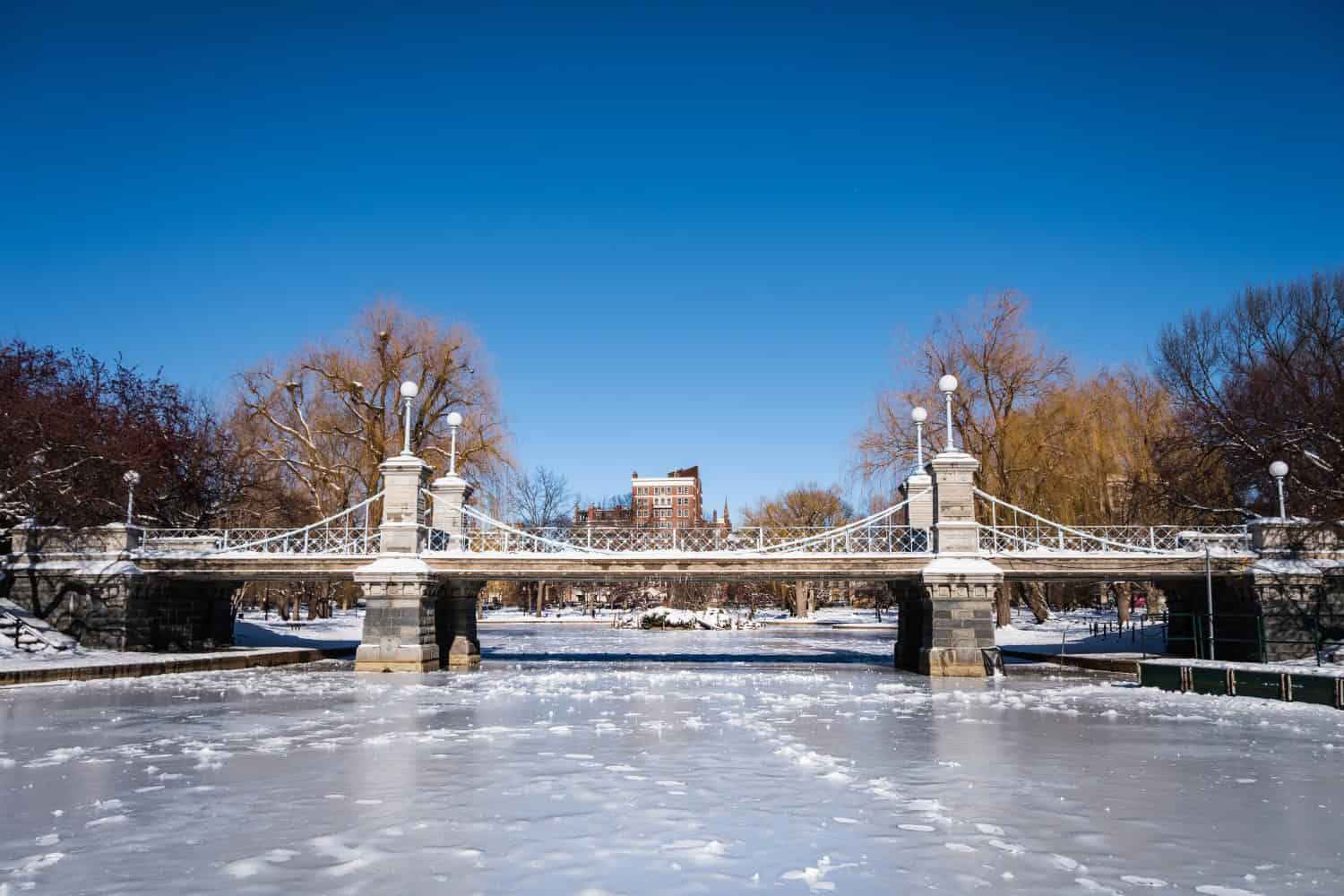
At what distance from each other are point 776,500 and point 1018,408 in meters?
44.3

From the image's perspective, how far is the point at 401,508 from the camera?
23.7 meters

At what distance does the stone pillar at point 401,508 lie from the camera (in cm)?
2352

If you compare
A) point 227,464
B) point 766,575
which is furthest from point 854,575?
point 227,464

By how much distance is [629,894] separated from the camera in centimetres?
548

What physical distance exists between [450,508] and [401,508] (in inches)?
131

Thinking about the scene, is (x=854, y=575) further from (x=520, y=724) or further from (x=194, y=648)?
(x=194, y=648)

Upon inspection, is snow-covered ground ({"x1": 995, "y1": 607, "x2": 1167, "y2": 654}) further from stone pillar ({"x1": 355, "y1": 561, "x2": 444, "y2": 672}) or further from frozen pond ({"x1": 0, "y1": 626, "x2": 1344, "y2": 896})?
stone pillar ({"x1": 355, "y1": 561, "x2": 444, "y2": 672})

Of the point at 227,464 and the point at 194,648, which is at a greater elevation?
the point at 227,464

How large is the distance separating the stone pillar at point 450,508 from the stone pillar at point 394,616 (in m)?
2.75

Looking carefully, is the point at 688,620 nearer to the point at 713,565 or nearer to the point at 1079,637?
the point at 1079,637

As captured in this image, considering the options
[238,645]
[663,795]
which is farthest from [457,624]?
[663,795]

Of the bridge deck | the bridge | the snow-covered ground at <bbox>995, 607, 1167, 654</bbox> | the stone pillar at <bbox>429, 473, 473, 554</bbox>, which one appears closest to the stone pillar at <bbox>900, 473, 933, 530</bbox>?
the bridge

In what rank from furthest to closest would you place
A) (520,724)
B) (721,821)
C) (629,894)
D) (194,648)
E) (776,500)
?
(776,500) → (194,648) → (520,724) → (721,821) → (629,894)

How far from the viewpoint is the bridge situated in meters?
22.6
